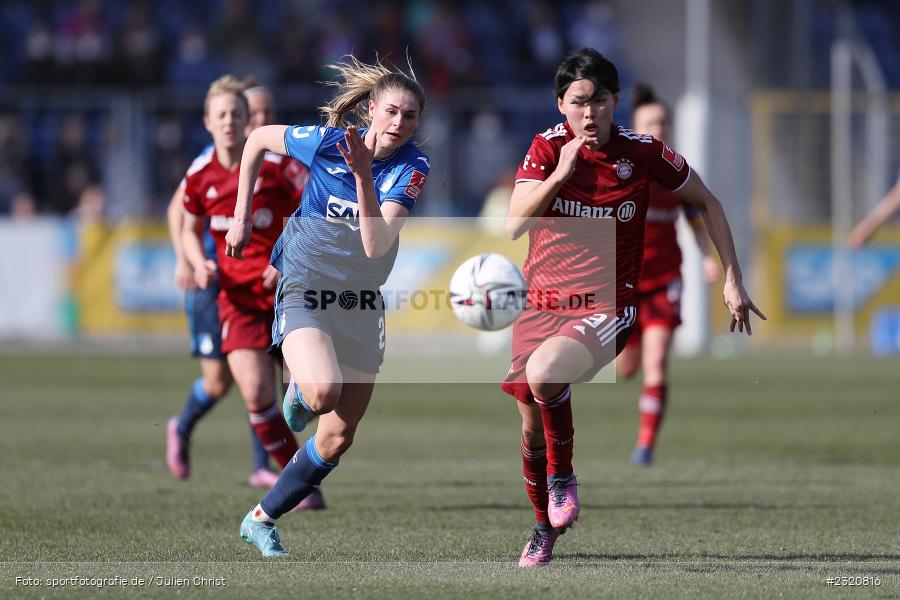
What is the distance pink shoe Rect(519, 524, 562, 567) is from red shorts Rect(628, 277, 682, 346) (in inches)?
170

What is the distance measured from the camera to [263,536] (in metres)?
6.39

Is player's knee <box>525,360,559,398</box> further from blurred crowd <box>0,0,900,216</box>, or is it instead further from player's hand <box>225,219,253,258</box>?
blurred crowd <box>0,0,900,216</box>

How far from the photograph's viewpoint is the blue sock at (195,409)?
365 inches

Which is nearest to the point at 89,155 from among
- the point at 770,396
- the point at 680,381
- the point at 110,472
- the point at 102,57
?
the point at 102,57

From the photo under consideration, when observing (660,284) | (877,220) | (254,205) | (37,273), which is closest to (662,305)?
(660,284)

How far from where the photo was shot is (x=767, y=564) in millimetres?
6266

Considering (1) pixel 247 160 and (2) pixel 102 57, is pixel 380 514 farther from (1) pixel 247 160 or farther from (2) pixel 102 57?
(2) pixel 102 57

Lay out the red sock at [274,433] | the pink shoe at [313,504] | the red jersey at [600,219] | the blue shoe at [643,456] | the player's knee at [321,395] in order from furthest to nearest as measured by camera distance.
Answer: the blue shoe at [643,456] < the red sock at [274,433] < the pink shoe at [313,504] < the red jersey at [600,219] < the player's knee at [321,395]

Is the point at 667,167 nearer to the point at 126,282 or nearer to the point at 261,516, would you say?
the point at 261,516

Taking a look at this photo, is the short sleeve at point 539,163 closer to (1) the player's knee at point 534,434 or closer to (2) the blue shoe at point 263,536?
(1) the player's knee at point 534,434

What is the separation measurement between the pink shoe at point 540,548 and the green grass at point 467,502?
4.6 inches

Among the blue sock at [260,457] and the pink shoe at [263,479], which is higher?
the blue sock at [260,457]

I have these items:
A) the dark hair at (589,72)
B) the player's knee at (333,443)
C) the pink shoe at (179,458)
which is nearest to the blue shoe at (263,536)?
the player's knee at (333,443)

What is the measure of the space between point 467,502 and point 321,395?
2.44m
